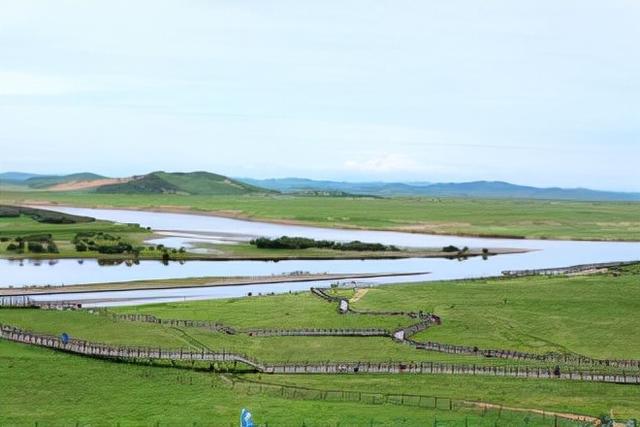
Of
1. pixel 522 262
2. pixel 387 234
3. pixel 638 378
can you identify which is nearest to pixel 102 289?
pixel 638 378

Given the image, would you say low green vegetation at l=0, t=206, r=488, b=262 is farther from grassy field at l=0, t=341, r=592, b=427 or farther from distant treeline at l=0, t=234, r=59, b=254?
grassy field at l=0, t=341, r=592, b=427

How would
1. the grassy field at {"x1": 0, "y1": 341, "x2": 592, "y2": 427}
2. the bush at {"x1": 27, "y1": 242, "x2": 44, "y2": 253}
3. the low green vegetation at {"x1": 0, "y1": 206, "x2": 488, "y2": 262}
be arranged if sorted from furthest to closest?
the low green vegetation at {"x1": 0, "y1": 206, "x2": 488, "y2": 262} < the bush at {"x1": 27, "y1": 242, "x2": 44, "y2": 253} < the grassy field at {"x1": 0, "y1": 341, "x2": 592, "y2": 427}

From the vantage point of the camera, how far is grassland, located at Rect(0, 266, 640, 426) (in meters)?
37.3

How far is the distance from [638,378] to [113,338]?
107 ft

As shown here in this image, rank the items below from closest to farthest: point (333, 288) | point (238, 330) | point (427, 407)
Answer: point (427, 407)
point (238, 330)
point (333, 288)

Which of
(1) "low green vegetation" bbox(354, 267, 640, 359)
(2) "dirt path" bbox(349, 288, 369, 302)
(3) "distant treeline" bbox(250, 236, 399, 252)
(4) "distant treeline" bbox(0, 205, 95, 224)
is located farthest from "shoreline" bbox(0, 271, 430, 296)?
(4) "distant treeline" bbox(0, 205, 95, 224)

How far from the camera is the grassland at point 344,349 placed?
122ft

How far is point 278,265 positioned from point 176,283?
2445 centimetres

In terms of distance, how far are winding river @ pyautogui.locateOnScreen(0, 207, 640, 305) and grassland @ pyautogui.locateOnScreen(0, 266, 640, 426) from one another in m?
13.7

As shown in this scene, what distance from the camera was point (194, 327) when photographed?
55.8m

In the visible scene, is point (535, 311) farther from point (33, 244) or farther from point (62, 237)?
point (62, 237)

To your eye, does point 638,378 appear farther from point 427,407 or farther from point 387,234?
point 387,234

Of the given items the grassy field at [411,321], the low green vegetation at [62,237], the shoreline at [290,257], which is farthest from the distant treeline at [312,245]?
the grassy field at [411,321]

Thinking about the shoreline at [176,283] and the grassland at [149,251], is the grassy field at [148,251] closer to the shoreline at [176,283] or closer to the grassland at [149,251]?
the grassland at [149,251]
